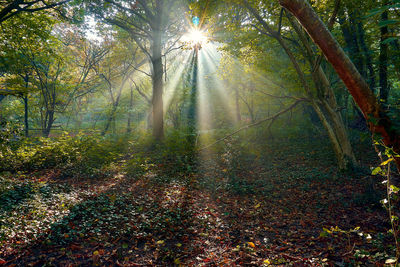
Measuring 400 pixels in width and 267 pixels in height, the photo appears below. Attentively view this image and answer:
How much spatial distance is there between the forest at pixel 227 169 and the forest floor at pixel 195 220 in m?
0.03

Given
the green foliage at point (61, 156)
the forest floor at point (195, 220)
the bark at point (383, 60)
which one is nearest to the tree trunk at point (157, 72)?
the green foliage at point (61, 156)

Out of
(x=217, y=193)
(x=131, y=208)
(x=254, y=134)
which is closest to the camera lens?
(x=131, y=208)

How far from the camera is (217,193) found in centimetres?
704

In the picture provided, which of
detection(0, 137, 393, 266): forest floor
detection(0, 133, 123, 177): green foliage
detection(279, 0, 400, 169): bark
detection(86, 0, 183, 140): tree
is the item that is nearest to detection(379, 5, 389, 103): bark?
detection(0, 137, 393, 266): forest floor

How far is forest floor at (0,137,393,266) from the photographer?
3.38 m

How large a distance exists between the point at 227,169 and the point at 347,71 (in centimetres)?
753

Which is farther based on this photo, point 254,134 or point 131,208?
point 254,134

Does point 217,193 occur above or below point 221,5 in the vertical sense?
below

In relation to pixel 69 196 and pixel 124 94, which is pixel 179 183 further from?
pixel 124 94

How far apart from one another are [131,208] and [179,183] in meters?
2.58

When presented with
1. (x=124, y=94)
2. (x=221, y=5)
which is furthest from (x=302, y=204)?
(x=124, y=94)

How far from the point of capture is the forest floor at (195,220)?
3.38 meters

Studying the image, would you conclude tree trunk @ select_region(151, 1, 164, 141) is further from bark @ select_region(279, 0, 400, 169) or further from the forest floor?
bark @ select_region(279, 0, 400, 169)

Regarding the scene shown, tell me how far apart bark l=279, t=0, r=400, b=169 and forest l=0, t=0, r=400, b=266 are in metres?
0.01
